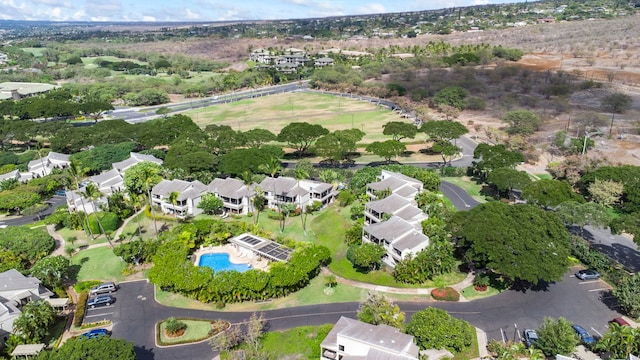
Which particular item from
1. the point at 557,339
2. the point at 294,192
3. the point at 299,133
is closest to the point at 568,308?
the point at 557,339

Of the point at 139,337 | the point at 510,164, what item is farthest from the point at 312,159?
the point at 139,337

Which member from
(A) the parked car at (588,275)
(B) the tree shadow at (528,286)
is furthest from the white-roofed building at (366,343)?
(A) the parked car at (588,275)

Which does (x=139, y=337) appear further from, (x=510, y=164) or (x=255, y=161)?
(x=510, y=164)

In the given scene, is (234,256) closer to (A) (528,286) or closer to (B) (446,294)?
(B) (446,294)

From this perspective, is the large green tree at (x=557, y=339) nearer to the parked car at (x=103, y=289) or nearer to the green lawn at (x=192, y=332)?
the green lawn at (x=192, y=332)

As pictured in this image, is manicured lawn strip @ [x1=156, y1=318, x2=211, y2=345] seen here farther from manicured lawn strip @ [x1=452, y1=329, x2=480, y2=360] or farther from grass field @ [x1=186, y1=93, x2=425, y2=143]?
grass field @ [x1=186, y1=93, x2=425, y2=143]
